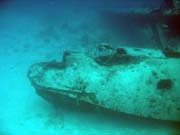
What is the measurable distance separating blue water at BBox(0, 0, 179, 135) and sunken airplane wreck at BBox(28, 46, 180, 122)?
1.29 ft

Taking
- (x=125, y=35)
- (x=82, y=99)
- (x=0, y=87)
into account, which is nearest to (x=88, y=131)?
(x=82, y=99)

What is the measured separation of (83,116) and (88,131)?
0.30 metres

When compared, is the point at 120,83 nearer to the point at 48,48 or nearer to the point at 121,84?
the point at 121,84

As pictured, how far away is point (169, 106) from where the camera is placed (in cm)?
416

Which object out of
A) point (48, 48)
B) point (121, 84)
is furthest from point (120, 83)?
point (48, 48)

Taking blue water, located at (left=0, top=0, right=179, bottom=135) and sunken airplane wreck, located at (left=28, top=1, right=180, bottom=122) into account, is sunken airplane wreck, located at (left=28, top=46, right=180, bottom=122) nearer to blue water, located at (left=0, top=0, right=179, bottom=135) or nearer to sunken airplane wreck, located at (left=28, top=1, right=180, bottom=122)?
sunken airplane wreck, located at (left=28, top=1, right=180, bottom=122)

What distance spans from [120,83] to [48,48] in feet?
8.76

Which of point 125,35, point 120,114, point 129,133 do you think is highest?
point 125,35

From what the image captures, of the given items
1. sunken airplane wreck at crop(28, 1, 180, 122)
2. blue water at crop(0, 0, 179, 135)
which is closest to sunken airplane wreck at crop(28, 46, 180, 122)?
sunken airplane wreck at crop(28, 1, 180, 122)

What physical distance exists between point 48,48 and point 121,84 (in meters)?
2.68

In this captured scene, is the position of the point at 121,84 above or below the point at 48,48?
below

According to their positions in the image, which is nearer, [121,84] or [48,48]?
[121,84]

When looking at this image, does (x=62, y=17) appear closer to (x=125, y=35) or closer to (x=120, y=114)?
(x=125, y=35)

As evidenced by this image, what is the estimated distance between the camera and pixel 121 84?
13.7 feet
